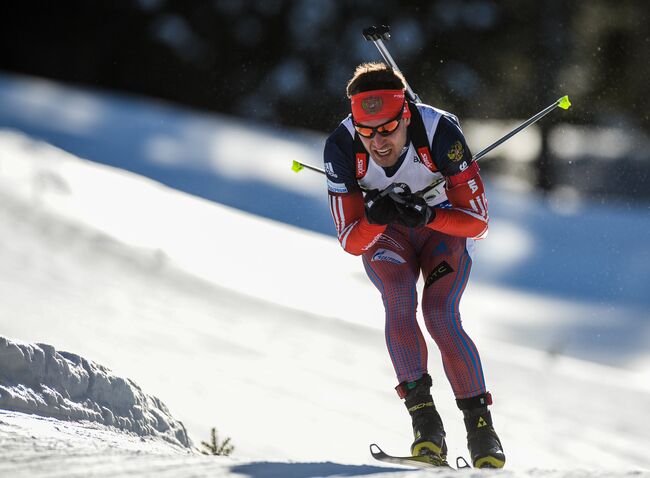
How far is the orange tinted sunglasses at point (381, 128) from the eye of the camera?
3555mm

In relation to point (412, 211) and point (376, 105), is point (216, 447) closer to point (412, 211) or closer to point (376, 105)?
point (412, 211)

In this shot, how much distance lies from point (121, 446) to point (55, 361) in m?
0.80

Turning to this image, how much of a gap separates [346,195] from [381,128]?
1.15 ft

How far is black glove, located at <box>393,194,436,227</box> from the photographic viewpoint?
3.54 m

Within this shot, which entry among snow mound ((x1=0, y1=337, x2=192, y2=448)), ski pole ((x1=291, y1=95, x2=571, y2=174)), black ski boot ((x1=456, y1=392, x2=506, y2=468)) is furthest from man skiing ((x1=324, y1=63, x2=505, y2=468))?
snow mound ((x1=0, y1=337, x2=192, y2=448))

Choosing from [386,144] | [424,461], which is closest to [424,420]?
[424,461]

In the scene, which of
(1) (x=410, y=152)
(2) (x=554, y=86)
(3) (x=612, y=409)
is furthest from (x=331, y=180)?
(2) (x=554, y=86)

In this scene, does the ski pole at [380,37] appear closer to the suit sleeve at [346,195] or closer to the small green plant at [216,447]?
the suit sleeve at [346,195]

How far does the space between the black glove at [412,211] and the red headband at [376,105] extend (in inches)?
12.9

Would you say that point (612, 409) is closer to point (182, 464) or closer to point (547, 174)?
point (547, 174)

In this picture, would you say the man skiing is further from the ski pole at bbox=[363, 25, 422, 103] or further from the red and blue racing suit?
the ski pole at bbox=[363, 25, 422, 103]

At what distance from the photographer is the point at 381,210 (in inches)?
140

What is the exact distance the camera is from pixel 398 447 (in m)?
6.36

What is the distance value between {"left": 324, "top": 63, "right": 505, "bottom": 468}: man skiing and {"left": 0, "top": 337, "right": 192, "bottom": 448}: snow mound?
1.20m
